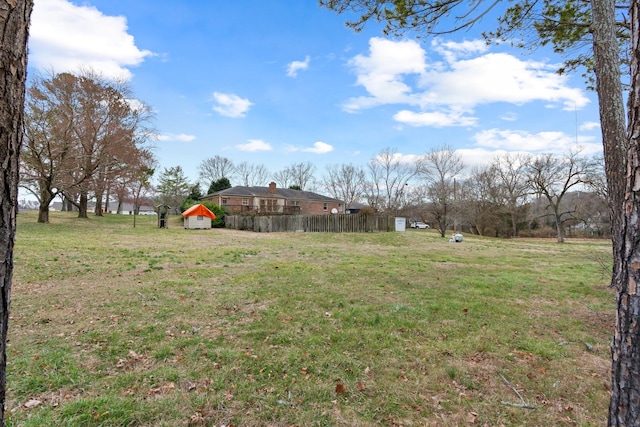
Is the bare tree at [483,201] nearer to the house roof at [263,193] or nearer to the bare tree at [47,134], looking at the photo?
the house roof at [263,193]

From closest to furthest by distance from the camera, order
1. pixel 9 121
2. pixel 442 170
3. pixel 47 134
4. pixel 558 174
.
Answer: pixel 9 121 < pixel 47 134 < pixel 558 174 < pixel 442 170

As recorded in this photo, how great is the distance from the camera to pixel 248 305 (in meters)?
4.51

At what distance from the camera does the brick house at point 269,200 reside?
3534 centimetres

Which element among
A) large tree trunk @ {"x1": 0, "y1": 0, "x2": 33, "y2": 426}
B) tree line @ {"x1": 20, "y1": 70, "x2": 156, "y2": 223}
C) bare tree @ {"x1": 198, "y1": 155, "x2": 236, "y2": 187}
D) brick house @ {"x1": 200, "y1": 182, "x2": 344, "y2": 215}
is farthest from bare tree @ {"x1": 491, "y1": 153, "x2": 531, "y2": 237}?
bare tree @ {"x1": 198, "y1": 155, "x2": 236, "y2": 187}

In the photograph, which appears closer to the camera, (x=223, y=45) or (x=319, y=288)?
(x=319, y=288)

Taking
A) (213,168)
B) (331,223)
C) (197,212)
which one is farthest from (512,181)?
(213,168)

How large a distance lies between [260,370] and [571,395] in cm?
251

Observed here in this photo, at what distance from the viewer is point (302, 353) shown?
3.00 metres

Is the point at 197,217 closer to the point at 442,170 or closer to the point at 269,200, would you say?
the point at 269,200

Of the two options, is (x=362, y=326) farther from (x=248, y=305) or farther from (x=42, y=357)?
(x=42, y=357)

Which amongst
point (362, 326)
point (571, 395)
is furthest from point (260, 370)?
point (571, 395)

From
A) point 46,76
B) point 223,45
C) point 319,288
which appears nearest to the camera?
point 319,288

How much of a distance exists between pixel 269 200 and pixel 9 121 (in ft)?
121

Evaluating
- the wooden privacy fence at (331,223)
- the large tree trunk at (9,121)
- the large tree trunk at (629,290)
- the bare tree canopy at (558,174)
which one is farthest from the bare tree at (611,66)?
the bare tree canopy at (558,174)
